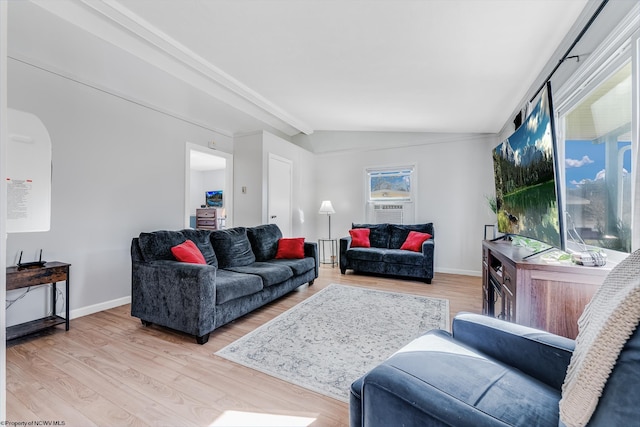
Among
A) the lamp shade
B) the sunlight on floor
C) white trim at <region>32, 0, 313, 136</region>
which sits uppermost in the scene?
white trim at <region>32, 0, 313, 136</region>

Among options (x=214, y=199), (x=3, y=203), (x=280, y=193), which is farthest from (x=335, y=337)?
(x=214, y=199)

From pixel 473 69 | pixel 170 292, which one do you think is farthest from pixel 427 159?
pixel 170 292

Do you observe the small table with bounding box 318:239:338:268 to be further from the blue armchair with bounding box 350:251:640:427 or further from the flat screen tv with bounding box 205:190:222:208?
the blue armchair with bounding box 350:251:640:427

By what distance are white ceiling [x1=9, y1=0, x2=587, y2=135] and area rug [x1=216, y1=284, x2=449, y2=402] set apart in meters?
2.33

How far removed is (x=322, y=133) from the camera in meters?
5.70

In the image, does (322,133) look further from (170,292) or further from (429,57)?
(170,292)

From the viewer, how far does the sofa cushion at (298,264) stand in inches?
134

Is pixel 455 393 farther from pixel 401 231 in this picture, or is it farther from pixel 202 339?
pixel 401 231

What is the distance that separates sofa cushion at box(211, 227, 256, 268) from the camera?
320 centimetres

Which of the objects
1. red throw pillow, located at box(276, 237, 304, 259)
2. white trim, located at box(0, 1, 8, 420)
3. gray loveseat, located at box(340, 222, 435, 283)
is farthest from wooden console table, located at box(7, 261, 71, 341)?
gray loveseat, located at box(340, 222, 435, 283)

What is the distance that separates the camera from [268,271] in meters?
2.97

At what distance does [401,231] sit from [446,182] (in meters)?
1.14

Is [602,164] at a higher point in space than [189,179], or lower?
lower

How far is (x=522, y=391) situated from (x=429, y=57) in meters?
2.35
